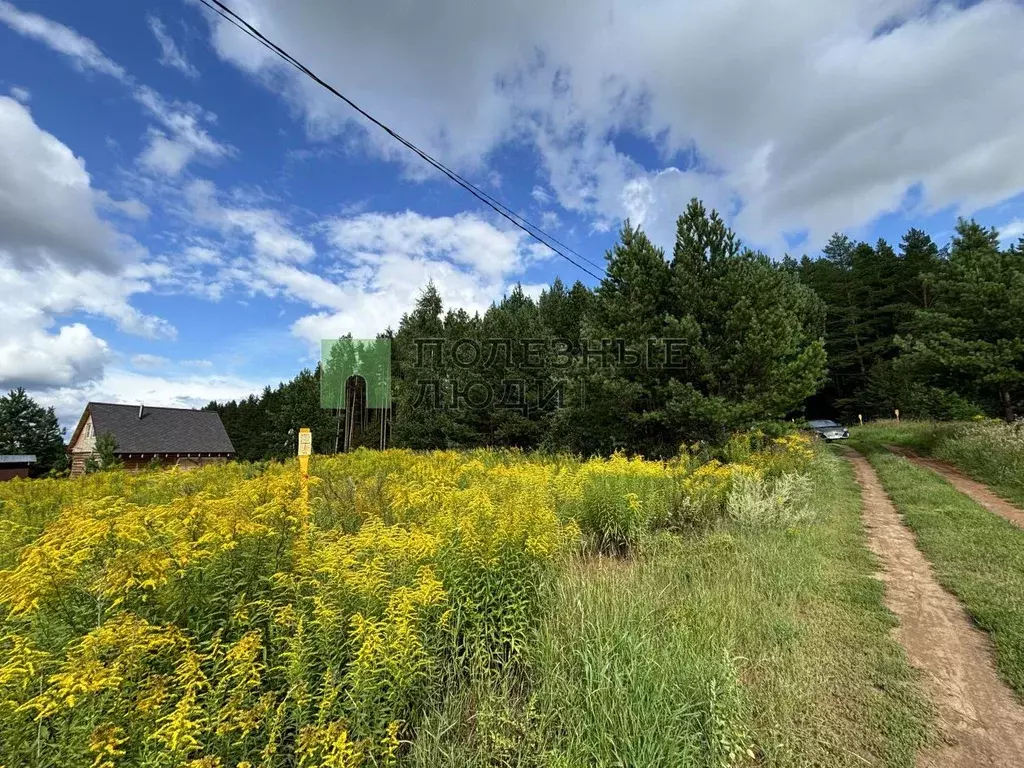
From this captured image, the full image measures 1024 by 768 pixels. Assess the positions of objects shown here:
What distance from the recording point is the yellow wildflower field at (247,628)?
1.53 meters

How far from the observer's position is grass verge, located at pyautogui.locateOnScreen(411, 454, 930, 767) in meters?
Answer: 2.22

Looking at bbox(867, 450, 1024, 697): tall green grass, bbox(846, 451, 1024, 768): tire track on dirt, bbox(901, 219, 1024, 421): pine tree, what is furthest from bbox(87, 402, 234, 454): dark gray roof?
bbox(901, 219, 1024, 421): pine tree

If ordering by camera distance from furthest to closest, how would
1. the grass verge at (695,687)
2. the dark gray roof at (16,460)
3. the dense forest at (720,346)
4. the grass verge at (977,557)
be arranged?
the dark gray roof at (16,460), the dense forest at (720,346), the grass verge at (977,557), the grass verge at (695,687)

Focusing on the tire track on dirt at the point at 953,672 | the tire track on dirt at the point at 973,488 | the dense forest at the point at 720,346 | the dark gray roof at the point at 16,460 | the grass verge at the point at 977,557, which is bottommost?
the tire track on dirt at the point at 953,672

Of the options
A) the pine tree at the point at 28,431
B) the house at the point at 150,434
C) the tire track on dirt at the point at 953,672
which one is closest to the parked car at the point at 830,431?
the tire track on dirt at the point at 953,672

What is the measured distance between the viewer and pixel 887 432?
842 inches

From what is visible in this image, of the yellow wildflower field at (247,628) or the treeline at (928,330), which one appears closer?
the yellow wildflower field at (247,628)

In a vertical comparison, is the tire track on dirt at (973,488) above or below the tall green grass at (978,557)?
above

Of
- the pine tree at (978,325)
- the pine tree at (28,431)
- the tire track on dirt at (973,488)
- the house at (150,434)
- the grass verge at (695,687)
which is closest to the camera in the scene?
the grass verge at (695,687)

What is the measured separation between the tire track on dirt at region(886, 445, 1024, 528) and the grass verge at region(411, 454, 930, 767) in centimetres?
529

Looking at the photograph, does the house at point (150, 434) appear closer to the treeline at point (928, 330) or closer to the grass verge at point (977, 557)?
the grass verge at point (977, 557)

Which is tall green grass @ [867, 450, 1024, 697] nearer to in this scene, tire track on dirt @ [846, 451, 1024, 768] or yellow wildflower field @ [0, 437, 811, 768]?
tire track on dirt @ [846, 451, 1024, 768]

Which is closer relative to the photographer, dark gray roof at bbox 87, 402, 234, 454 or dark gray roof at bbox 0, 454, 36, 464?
dark gray roof at bbox 0, 454, 36, 464

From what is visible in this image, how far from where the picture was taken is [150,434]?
3806 cm
